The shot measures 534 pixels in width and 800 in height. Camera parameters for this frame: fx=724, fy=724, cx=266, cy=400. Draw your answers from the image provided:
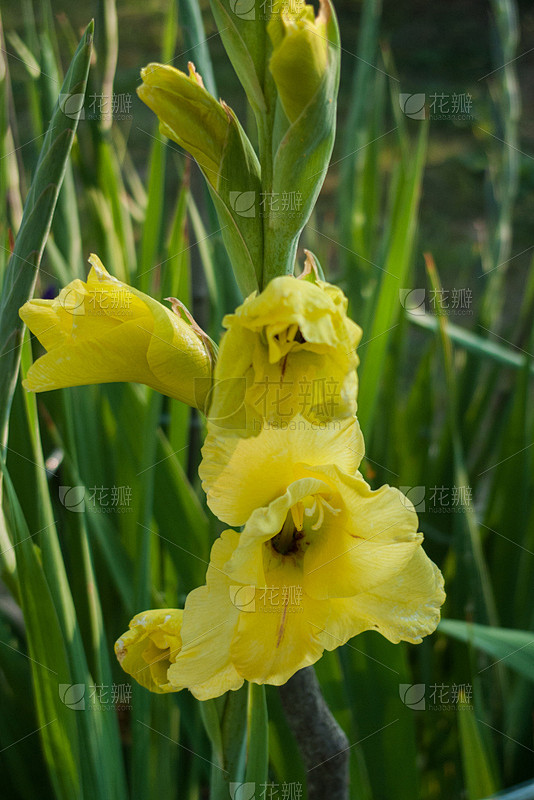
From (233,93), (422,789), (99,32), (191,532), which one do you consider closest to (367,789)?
(422,789)

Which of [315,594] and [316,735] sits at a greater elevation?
[315,594]

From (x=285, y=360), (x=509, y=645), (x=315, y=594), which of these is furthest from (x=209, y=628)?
(x=509, y=645)

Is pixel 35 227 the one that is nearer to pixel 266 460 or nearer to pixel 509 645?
pixel 266 460

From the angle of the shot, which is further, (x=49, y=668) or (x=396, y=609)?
(x=49, y=668)

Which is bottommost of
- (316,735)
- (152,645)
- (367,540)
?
(316,735)

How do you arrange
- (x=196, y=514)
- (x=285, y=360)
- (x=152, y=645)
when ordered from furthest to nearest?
1. (x=196, y=514)
2. (x=152, y=645)
3. (x=285, y=360)

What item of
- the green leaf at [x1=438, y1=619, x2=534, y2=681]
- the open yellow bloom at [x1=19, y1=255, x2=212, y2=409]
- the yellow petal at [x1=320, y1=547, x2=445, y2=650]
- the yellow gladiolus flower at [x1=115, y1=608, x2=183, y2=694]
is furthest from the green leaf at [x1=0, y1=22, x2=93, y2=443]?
the green leaf at [x1=438, y1=619, x2=534, y2=681]

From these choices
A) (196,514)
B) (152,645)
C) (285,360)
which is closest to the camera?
(285,360)

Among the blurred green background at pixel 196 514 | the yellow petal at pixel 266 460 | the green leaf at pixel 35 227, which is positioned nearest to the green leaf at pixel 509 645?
the blurred green background at pixel 196 514
